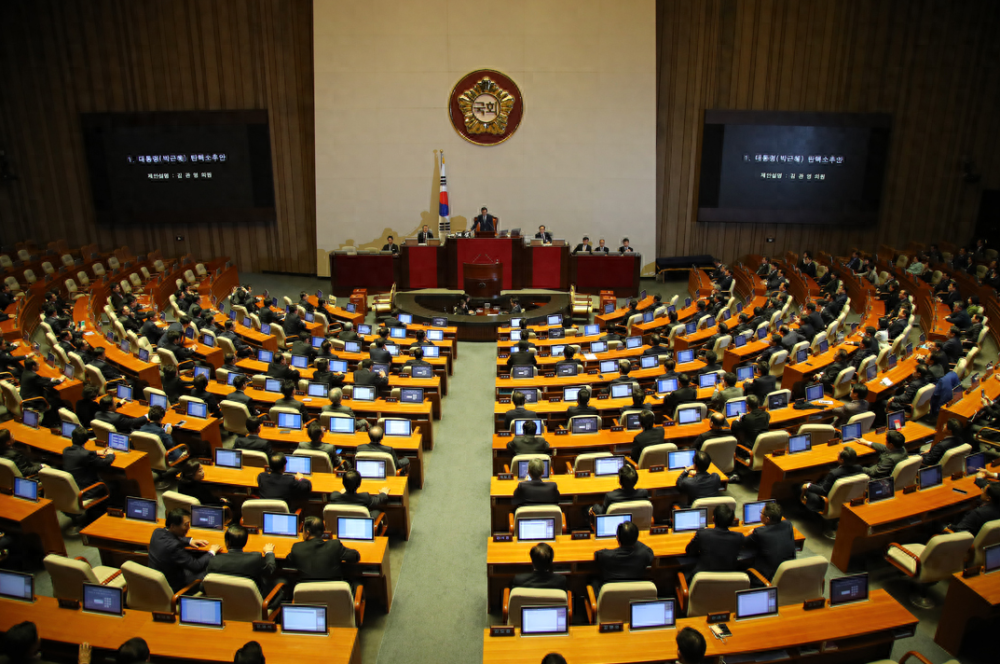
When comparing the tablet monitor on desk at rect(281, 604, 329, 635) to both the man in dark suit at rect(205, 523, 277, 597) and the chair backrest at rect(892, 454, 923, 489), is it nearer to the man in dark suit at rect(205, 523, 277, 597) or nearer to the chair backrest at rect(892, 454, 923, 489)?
the man in dark suit at rect(205, 523, 277, 597)

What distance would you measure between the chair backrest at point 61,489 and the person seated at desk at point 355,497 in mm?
2607

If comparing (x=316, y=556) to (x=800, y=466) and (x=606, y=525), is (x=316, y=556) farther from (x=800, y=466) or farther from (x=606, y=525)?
(x=800, y=466)

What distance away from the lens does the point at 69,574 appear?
462 centimetres

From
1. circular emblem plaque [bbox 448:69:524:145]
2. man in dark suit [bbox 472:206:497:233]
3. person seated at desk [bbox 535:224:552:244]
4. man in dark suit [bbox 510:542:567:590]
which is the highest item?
circular emblem plaque [bbox 448:69:524:145]

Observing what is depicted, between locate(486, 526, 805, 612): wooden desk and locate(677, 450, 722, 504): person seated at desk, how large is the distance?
51 cm

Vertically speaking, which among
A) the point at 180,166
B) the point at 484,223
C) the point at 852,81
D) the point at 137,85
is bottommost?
the point at 484,223

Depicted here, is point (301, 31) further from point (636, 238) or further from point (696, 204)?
point (696, 204)

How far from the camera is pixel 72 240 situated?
1889 cm

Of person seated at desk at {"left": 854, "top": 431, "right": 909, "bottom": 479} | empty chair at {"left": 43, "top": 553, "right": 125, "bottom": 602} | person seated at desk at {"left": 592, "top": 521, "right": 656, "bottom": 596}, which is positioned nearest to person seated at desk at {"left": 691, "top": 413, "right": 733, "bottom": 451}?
person seated at desk at {"left": 854, "top": 431, "right": 909, "bottom": 479}

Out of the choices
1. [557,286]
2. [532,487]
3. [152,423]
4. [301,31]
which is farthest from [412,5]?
[532,487]

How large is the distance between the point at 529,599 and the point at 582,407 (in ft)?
11.0

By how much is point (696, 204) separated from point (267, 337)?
12770 millimetres

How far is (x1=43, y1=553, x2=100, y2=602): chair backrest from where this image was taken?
4.58 metres

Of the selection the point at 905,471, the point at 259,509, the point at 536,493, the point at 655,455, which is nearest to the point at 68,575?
the point at 259,509
